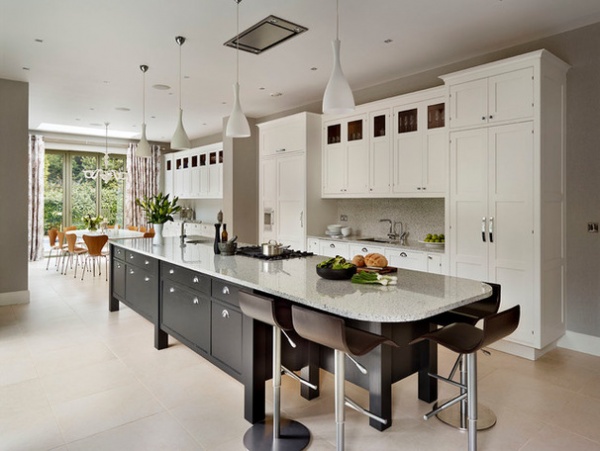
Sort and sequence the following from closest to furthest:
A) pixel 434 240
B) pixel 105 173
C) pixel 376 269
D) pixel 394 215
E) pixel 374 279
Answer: pixel 374 279 < pixel 376 269 < pixel 434 240 < pixel 394 215 < pixel 105 173

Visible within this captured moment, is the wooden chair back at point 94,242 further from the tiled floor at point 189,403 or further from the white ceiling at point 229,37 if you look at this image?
the tiled floor at point 189,403

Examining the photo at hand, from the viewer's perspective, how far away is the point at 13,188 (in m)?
5.41

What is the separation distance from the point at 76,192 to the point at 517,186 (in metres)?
9.55

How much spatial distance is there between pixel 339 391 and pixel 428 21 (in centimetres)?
325

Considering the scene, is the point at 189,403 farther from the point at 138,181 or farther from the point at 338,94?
the point at 138,181

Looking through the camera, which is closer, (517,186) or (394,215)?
(517,186)

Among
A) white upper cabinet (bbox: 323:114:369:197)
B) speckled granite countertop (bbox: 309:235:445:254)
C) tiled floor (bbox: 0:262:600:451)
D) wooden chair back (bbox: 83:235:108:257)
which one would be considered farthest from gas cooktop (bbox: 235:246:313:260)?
wooden chair back (bbox: 83:235:108:257)

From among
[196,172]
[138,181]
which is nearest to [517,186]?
[196,172]

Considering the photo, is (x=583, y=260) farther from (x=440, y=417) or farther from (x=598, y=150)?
(x=440, y=417)

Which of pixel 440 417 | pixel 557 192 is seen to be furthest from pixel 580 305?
pixel 440 417

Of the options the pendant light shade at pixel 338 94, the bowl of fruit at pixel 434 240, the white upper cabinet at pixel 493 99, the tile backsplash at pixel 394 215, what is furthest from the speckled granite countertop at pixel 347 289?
the tile backsplash at pixel 394 215

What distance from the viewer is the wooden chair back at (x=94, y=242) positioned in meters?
6.99

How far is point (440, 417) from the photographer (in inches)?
105

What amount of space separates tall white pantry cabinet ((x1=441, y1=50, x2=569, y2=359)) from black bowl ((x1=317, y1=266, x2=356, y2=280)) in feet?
6.48
